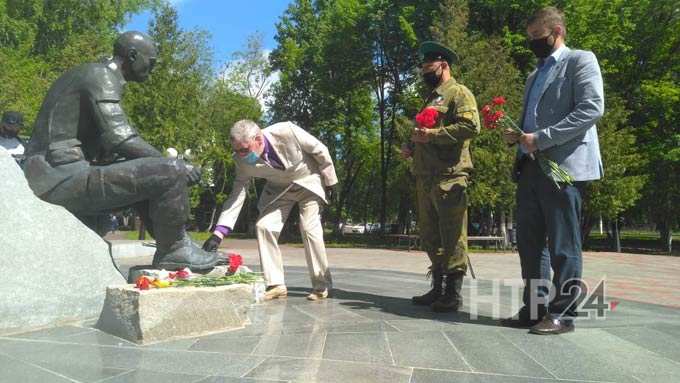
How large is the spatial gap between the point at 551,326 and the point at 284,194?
2588 millimetres

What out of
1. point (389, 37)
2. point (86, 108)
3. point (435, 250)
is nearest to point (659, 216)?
point (389, 37)

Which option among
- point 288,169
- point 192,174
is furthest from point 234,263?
point 288,169

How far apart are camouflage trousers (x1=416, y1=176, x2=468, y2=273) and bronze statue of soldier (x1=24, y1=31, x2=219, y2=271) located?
1889mm

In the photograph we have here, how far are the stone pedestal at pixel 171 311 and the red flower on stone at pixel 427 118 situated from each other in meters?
1.80

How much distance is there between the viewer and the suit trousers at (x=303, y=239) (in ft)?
16.5

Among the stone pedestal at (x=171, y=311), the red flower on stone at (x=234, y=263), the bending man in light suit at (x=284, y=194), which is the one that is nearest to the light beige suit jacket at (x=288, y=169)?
the bending man in light suit at (x=284, y=194)

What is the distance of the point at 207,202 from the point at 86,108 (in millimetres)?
44036

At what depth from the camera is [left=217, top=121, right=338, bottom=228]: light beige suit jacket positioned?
4977mm

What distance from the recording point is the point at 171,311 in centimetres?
337

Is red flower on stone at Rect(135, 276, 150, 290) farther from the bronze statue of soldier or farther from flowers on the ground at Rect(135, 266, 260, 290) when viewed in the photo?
the bronze statue of soldier

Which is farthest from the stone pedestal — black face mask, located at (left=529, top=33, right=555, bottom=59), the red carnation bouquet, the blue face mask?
black face mask, located at (left=529, top=33, right=555, bottom=59)

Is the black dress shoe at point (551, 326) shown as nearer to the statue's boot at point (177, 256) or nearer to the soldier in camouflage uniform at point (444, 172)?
the soldier in camouflage uniform at point (444, 172)

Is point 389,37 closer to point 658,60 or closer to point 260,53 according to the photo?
point 260,53

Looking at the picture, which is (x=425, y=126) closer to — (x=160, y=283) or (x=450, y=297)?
(x=450, y=297)
